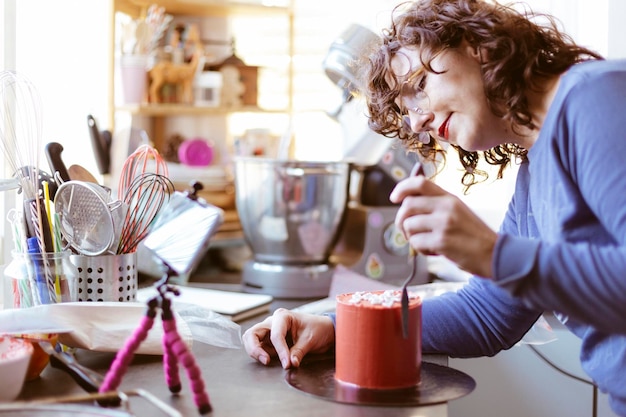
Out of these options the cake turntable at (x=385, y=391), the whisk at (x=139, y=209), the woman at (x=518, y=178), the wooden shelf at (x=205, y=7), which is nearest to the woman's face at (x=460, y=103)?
the woman at (x=518, y=178)

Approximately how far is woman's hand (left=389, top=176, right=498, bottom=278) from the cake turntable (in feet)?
0.61

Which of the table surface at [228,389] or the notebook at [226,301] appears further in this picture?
the notebook at [226,301]

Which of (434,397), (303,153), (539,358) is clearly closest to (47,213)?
(434,397)

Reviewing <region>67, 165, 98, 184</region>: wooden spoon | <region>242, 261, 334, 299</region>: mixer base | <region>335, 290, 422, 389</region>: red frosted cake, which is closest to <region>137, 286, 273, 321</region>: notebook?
<region>242, 261, 334, 299</region>: mixer base

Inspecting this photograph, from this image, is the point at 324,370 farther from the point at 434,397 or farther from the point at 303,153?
the point at 303,153

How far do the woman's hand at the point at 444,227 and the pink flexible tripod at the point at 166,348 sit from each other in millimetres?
263

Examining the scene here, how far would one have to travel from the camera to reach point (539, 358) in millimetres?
1685

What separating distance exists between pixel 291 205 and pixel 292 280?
0.17 meters

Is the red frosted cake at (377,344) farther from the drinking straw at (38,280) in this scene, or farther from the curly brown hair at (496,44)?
the drinking straw at (38,280)

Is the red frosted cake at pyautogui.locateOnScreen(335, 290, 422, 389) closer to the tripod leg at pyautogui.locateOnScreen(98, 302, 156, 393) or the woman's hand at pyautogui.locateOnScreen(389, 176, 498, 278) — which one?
the woman's hand at pyautogui.locateOnScreen(389, 176, 498, 278)

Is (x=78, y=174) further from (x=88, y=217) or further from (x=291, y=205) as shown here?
(x=291, y=205)

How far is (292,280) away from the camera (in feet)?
5.80

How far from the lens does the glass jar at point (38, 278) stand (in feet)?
3.57

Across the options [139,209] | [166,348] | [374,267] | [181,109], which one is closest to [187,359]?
[166,348]
